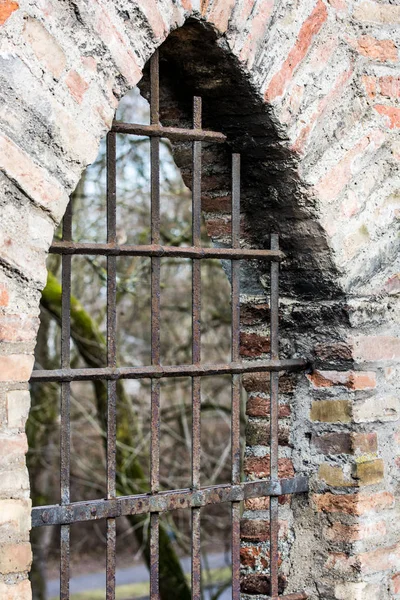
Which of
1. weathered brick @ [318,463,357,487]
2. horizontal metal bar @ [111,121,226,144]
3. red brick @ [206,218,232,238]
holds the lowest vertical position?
weathered brick @ [318,463,357,487]

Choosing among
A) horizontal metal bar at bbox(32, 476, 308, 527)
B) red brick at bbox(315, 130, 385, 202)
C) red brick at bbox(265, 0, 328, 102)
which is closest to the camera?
horizontal metal bar at bbox(32, 476, 308, 527)

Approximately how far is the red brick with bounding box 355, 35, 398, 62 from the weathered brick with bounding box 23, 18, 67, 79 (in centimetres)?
104

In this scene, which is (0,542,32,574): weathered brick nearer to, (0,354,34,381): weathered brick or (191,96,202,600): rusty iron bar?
(0,354,34,381): weathered brick

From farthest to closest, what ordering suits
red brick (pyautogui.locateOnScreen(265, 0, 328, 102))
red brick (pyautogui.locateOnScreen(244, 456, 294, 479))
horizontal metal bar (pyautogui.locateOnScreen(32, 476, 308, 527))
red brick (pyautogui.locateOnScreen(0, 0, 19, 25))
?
red brick (pyautogui.locateOnScreen(244, 456, 294, 479))
red brick (pyautogui.locateOnScreen(265, 0, 328, 102))
horizontal metal bar (pyautogui.locateOnScreen(32, 476, 308, 527))
red brick (pyautogui.locateOnScreen(0, 0, 19, 25))

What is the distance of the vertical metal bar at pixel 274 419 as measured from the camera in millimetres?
2461

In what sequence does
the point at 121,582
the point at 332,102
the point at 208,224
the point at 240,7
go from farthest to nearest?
1. the point at 121,582
2. the point at 208,224
3. the point at 332,102
4. the point at 240,7

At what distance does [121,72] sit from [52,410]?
627cm

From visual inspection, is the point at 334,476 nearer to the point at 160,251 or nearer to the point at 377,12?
the point at 160,251

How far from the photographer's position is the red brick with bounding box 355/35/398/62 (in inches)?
97.5

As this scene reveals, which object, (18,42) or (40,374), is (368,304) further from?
(18,42)

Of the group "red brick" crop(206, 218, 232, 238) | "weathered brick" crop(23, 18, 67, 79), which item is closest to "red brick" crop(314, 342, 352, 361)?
"red brick" crop(206, 218, 232, 238)

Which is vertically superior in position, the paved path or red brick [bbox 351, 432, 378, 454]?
red brick [bbox 351, 432, 378, 454]

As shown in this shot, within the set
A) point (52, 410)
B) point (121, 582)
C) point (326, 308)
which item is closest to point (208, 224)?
point (326, 308)

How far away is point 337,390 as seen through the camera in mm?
2547
